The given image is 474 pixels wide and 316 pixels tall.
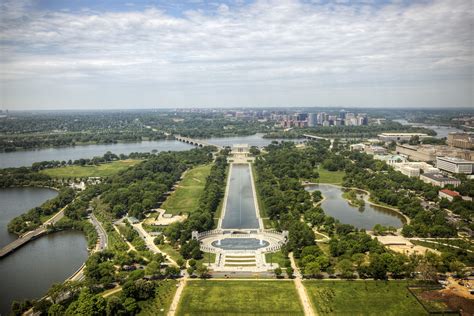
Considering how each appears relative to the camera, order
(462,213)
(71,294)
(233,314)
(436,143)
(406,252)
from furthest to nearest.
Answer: (436,143) < (462,213) < (406,252) < (71,294) < (233,314)

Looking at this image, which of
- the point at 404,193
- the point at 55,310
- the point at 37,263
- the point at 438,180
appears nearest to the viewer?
the point at 55,310

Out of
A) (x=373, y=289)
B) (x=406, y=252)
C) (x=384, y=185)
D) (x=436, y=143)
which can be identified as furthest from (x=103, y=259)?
(x=436, y=143)

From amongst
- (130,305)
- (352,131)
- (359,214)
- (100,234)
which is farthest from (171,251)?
(352,131)

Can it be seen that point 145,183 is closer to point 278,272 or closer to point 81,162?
point 81,162

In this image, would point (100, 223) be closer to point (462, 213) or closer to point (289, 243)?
point (289, 243)

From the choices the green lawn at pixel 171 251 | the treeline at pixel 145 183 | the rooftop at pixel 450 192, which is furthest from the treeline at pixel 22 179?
the rooftop at pixel 450 192
